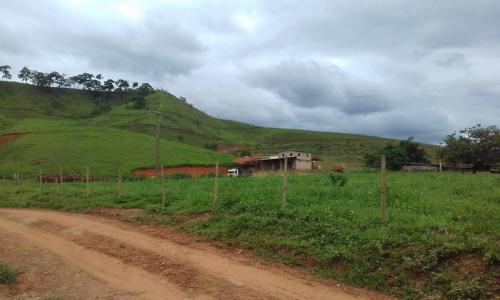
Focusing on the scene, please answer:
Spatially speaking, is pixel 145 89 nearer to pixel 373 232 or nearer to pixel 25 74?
pixel 25 74

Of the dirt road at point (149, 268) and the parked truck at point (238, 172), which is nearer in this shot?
the dirt road at point (149, 268)

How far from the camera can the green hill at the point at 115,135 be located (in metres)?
66.6

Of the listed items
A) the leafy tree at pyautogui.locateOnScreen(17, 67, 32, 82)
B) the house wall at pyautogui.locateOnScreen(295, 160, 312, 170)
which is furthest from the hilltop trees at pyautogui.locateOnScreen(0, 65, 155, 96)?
the house wall at pyautogui.locateOnScreen(295, 160, 312, 170)

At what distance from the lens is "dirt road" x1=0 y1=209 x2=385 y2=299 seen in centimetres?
809

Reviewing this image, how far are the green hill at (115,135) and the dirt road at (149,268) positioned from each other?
47.2m

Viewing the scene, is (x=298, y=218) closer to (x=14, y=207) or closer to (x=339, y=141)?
(x=14, y=207)

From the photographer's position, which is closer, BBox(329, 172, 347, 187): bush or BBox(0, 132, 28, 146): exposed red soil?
BBox(329, 172, 347, 187): bush

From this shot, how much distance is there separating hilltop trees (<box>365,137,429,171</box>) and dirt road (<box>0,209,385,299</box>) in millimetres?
57193

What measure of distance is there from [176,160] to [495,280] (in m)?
62.2

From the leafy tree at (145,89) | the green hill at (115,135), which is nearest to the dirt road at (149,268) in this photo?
the green hill at (115,135)

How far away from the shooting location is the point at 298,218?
11.5m

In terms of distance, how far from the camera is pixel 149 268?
9.88m

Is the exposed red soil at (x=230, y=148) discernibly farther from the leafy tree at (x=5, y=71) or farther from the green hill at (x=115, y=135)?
the leafy tree at (x=5, y=71)

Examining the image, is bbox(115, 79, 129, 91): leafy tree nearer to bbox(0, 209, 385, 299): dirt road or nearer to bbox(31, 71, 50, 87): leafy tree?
bbox(31, 71, 50, 87): leafy tree
